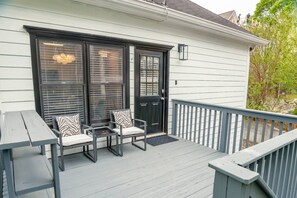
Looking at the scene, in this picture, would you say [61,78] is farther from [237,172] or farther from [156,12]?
[237,172]

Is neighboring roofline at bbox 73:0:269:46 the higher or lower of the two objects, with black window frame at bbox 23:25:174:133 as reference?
higher

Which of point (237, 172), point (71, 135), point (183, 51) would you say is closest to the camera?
point (237, 172)

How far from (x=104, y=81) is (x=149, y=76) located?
Result: 1084 millimetres

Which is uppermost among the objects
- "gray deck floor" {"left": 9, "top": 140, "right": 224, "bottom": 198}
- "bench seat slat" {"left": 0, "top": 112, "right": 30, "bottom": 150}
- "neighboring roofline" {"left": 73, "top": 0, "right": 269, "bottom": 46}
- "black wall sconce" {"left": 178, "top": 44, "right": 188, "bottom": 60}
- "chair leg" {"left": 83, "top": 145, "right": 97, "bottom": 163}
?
"neighboring roofline" {"left": 73, "top": 0, "right": 269, "bottom": 46}

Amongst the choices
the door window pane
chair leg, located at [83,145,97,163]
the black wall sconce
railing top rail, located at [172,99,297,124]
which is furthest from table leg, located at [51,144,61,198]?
the black wall sconce

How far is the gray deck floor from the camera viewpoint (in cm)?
215

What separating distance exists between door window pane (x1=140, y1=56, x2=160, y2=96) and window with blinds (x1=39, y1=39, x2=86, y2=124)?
1285mm

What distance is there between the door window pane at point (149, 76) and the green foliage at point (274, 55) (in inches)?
296

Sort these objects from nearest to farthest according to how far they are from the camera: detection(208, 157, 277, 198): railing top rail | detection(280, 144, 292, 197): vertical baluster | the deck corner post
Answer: detection(208, 157, 277, 198): railing top rail < detection(280, 144, 292, 197): vertical baluster < the deck corner post

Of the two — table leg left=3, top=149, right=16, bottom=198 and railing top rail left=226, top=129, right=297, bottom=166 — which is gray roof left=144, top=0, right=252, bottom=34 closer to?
railing top rail left=226, top=129, right=297, bottom=166

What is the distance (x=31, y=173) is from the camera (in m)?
1.72

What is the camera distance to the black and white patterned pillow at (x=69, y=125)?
2.85 metres

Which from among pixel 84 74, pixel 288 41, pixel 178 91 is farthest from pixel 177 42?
pixel 288 41

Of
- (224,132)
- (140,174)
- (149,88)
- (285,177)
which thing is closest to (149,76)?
(149,88)
